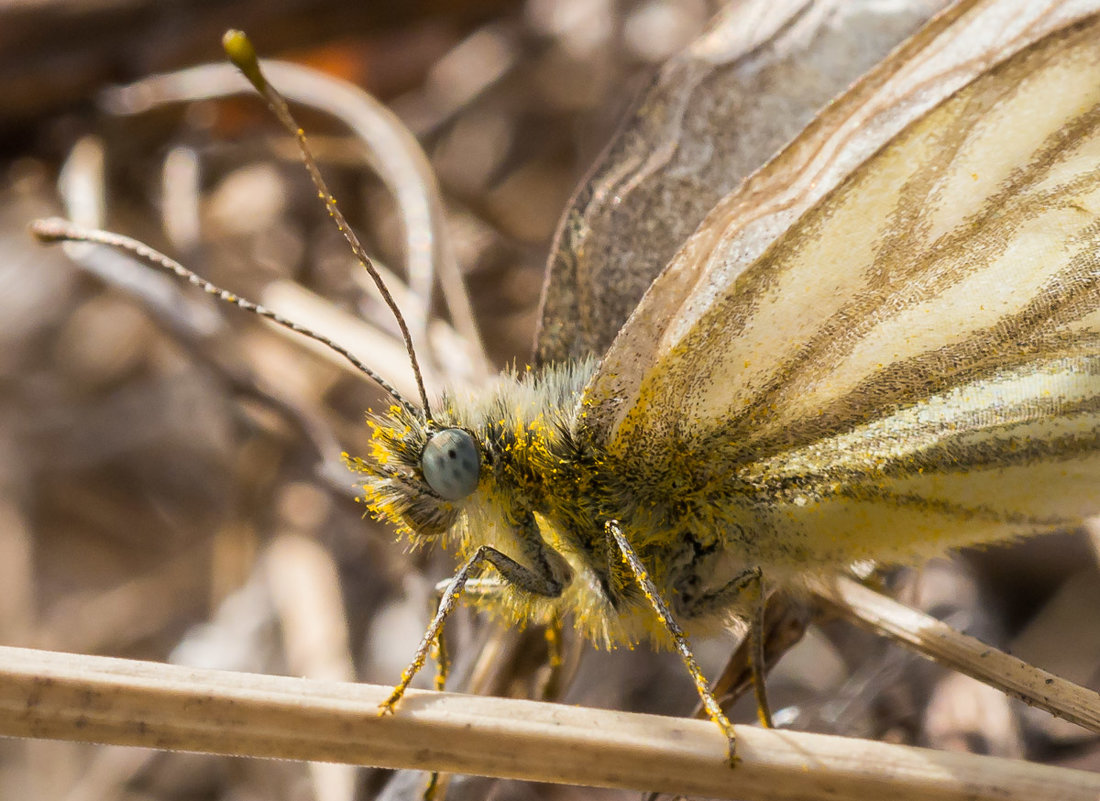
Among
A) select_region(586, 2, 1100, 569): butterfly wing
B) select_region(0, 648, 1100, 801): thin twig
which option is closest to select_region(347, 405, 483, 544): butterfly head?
select_region(586, 2, 1100, 569): butterfly wing

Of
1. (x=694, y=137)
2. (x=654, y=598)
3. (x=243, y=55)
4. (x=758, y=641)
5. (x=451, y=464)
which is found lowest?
(x=758, y=641)

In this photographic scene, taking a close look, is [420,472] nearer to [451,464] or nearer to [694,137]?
[451,464]

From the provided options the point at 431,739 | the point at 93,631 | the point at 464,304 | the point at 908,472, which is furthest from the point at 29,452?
the point at 908,472

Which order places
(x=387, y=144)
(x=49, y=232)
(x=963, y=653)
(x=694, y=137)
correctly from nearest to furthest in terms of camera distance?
1. (x=963, y=653)
2. (x=49, y=232)
3. (x=694, y=137)
4. (x=387, y=144)

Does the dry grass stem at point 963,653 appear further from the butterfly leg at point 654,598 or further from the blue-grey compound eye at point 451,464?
the blue-grey compound eye at point 451,464

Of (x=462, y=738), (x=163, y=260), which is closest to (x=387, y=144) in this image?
(x=163, y=260)

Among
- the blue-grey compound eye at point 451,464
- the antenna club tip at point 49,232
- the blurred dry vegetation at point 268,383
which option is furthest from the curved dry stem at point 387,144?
the antenna club tip at point 49,232
